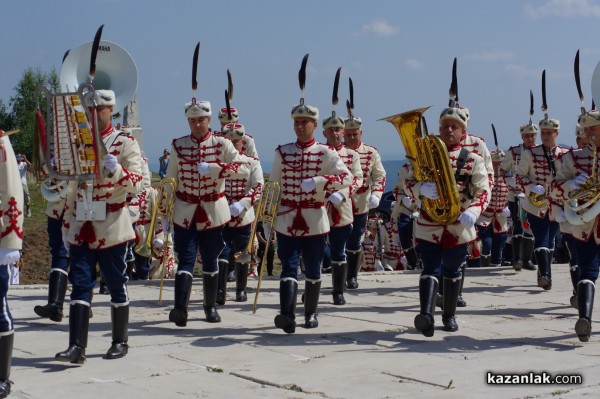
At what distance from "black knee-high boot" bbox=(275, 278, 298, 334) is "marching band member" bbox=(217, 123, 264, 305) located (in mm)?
2011

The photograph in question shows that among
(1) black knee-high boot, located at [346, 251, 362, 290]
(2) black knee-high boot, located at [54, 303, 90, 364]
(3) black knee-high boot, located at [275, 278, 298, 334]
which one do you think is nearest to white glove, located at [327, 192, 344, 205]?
(3) black knee-high boot, located at [275, 278, 298, 334]

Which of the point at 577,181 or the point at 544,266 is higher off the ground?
the point at 577,181

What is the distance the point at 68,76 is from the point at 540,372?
4.97 metres

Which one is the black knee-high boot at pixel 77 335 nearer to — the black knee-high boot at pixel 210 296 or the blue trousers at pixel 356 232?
the black knee-high boot at pixel 210 296

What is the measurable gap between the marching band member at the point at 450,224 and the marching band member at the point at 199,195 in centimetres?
172

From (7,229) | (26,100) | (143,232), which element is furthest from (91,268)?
(26,100)

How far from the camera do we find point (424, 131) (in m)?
10.2

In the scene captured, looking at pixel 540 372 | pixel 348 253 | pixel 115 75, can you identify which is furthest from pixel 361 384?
pixel 348 253

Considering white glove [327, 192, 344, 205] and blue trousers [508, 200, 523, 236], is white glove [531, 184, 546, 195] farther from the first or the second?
white glove [327, 192, 344, 205]

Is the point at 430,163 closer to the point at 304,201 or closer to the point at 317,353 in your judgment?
the point at 304,201

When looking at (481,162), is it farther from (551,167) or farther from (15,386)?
(15,386)

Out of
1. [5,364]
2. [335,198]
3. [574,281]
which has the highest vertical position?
[335,198]

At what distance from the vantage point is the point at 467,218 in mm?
9617

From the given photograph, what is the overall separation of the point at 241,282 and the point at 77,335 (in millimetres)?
4044
